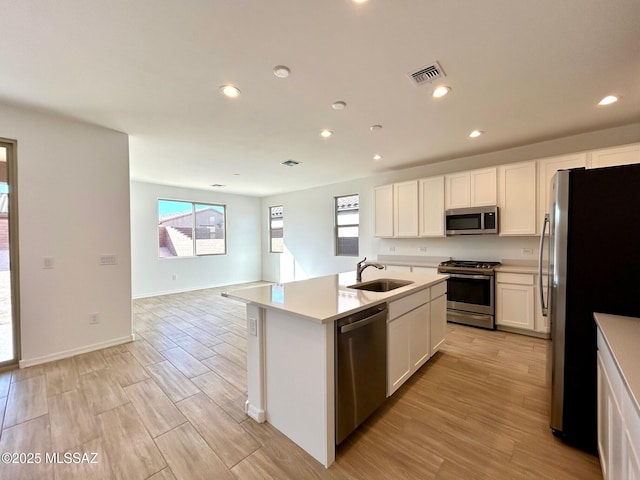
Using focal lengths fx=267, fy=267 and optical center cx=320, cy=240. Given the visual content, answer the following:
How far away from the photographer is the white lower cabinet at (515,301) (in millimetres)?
3535

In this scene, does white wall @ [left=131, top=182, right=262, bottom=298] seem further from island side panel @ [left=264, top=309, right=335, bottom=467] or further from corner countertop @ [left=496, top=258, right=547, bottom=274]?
corner countertop @ [left=496, top=258, right=547, bottom=274]

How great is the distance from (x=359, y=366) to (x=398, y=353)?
594 mm

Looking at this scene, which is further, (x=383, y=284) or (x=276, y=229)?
(x=276, y=229)

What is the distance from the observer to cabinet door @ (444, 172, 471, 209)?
4180mm

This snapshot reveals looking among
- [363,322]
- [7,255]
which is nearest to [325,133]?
[363,322]

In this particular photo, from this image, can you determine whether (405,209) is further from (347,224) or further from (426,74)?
(426,74)

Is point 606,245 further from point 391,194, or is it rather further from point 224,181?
point 224,181

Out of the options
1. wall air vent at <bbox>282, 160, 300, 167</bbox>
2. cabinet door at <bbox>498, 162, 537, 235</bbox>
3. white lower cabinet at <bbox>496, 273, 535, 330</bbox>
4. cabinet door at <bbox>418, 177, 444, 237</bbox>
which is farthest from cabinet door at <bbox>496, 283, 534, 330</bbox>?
wall air vent at <bbox>282, 160, 300, 167</bbox>

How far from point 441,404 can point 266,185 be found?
5.74 meters

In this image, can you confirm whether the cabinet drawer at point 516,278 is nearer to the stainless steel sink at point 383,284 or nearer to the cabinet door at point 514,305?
the cabinet door at point 514,305

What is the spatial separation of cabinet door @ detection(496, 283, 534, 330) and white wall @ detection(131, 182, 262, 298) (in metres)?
6.55

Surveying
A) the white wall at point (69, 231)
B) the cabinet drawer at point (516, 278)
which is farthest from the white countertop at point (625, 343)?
the white wall at point (69, 231)

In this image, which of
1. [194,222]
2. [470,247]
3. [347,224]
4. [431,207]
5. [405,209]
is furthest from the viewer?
[194,222]

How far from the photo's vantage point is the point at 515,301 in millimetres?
3643
